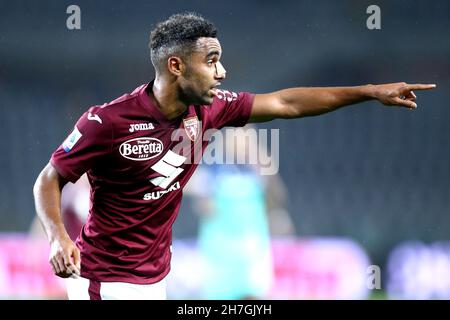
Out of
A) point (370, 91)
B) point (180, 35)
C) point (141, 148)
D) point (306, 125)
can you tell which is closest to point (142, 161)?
point (141, 148)

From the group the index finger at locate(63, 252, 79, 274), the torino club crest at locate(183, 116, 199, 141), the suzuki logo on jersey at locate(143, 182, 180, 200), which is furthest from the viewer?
the torino club crest at locate(183, 116, 199, 141)

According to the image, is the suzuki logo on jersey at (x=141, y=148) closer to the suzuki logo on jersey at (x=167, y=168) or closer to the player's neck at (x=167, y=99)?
the suzuki logo on jersey at (x=167, y=168)

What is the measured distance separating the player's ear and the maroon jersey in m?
0.16

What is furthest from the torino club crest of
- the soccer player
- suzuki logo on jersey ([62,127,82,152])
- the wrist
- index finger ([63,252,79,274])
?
index finger ([63,252,79,274])

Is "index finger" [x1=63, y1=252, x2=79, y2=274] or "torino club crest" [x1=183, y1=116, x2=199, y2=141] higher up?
"torino club crest" [x1=183, y1=116, x2=199, y2=141]

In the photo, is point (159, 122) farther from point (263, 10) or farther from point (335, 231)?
point (263, 10)

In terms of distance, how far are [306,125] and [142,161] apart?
4.46 metres

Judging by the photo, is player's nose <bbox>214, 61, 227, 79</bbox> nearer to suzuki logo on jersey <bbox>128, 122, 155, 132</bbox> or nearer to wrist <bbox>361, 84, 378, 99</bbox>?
suzuki logo on jersey <bbox>128, 122, 155, 132</bbox>

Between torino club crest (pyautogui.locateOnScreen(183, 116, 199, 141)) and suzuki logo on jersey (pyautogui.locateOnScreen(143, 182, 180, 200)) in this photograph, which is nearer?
suzuki logo on jersey (pyautogui.locateOnScreen(143, 182, 180, 200))

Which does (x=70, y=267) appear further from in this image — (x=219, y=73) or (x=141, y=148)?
(x=219, y=73)

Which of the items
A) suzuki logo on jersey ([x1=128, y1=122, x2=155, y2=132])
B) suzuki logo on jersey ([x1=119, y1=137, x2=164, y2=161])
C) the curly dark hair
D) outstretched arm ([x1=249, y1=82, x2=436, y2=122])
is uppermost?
the curly dark hair

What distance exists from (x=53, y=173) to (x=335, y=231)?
4448 millimetres

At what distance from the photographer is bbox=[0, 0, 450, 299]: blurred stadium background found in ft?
26.4

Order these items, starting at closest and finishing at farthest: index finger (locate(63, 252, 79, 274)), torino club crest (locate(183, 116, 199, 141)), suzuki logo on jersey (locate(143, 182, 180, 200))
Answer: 1. index finger (locate(63, 252, 79, 274))
2. suzuki logo on jersey (locate(143, 182, 180, 200))
3. torino club crest (locate(183, 116, 199, 141))
